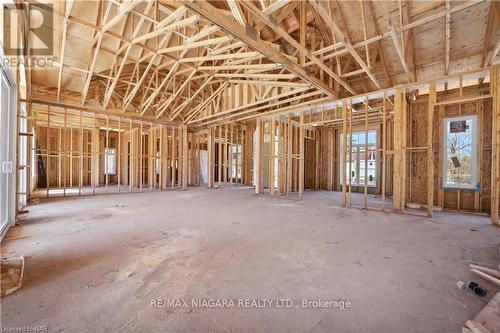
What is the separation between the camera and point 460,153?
6.52 m

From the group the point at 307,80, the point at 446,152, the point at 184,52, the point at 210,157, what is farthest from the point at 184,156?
the point at 446,152

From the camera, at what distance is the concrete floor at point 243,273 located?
170 centimetres

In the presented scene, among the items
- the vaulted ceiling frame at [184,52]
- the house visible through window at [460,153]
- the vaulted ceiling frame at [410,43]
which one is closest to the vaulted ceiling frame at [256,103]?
the vaulted ceiling frame at [184,52]

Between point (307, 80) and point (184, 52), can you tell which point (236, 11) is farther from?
point (184, 52)

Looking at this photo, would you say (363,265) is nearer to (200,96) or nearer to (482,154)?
(482,154)

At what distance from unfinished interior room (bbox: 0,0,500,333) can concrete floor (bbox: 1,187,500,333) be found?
0.02m

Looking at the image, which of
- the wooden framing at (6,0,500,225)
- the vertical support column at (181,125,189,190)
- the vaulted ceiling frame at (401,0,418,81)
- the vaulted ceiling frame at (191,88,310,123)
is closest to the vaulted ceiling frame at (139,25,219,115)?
the wooden framing at (6,0,500,225)

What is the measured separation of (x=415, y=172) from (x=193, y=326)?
8.46 meters

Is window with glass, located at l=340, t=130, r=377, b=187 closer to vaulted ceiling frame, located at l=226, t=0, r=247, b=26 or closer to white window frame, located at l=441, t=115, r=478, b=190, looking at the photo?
white window frame, located at l=441, t=115, r=478, b=190

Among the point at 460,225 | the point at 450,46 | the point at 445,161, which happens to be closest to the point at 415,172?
the point at 445,161

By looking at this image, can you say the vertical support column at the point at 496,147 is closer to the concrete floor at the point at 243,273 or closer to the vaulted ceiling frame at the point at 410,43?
the concrete floor at the point at 243,273

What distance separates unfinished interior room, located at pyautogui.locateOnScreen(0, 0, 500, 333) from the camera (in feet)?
6.04

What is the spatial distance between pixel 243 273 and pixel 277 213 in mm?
3292

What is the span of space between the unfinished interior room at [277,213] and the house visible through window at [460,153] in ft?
0.13
